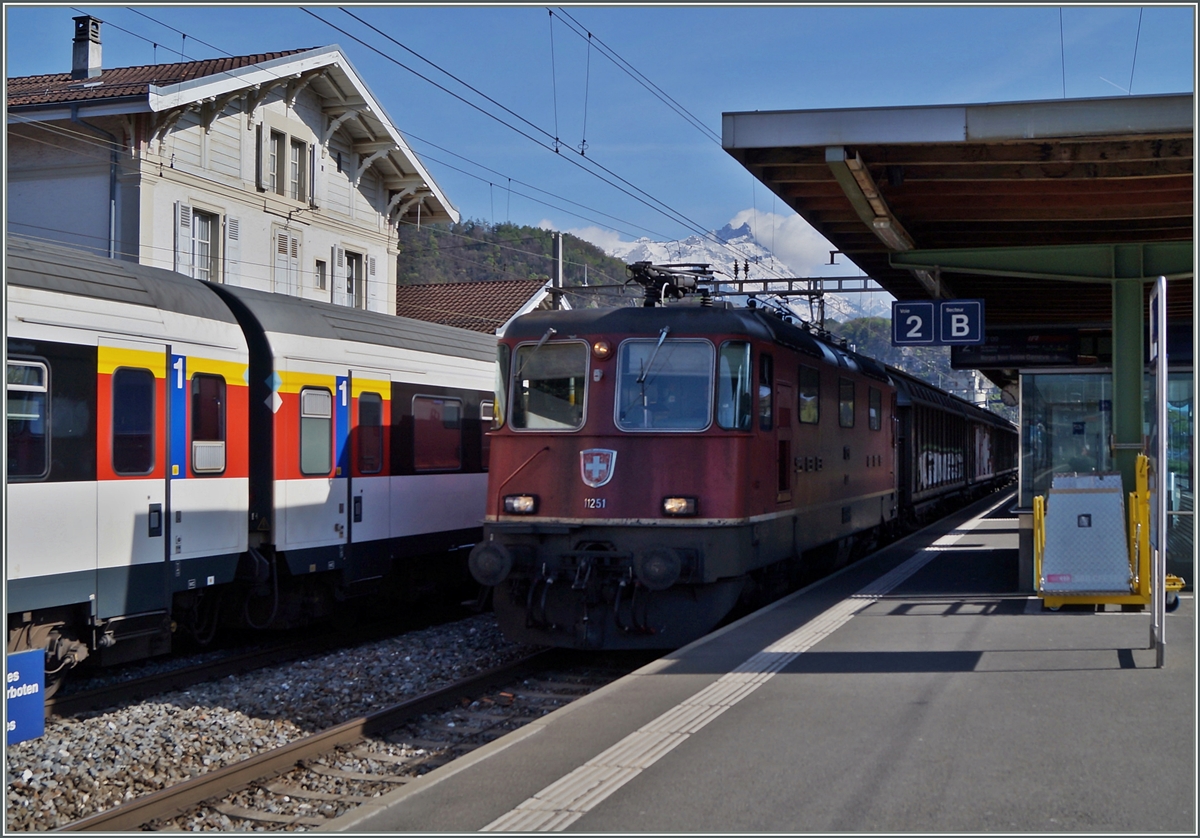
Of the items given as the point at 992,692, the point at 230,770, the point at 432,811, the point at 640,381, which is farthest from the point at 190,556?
the point at 992,692

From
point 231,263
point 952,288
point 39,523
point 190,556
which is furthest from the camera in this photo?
point 231,263

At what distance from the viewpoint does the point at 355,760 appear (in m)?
7.64

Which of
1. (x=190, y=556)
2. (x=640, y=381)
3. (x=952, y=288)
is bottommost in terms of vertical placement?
(x=190, y=556)

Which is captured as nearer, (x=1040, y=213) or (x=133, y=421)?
(x=133, y=421)

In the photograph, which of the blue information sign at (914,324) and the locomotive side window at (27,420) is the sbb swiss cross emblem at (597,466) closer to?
the locomotive side window at (27,420)

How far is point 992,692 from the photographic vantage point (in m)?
7.06

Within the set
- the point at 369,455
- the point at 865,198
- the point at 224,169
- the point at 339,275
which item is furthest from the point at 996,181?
the point at 339,275

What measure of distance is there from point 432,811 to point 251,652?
22.1 feet

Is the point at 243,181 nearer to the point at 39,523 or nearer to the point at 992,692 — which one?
the point at 39,523

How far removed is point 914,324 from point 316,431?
24.8 feet

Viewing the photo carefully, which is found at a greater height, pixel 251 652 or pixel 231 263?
pixel 231 263

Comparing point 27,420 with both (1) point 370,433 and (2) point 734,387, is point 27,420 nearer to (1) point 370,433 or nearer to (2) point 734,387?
(1) point 370,433

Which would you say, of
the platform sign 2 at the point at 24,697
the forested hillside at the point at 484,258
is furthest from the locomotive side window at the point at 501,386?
the forested hillside at the point at 484,258

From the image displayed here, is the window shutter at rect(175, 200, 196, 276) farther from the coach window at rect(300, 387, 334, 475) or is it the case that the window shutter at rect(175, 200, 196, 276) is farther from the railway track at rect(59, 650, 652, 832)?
the railway track at rect(59, 650, 652, 832)
